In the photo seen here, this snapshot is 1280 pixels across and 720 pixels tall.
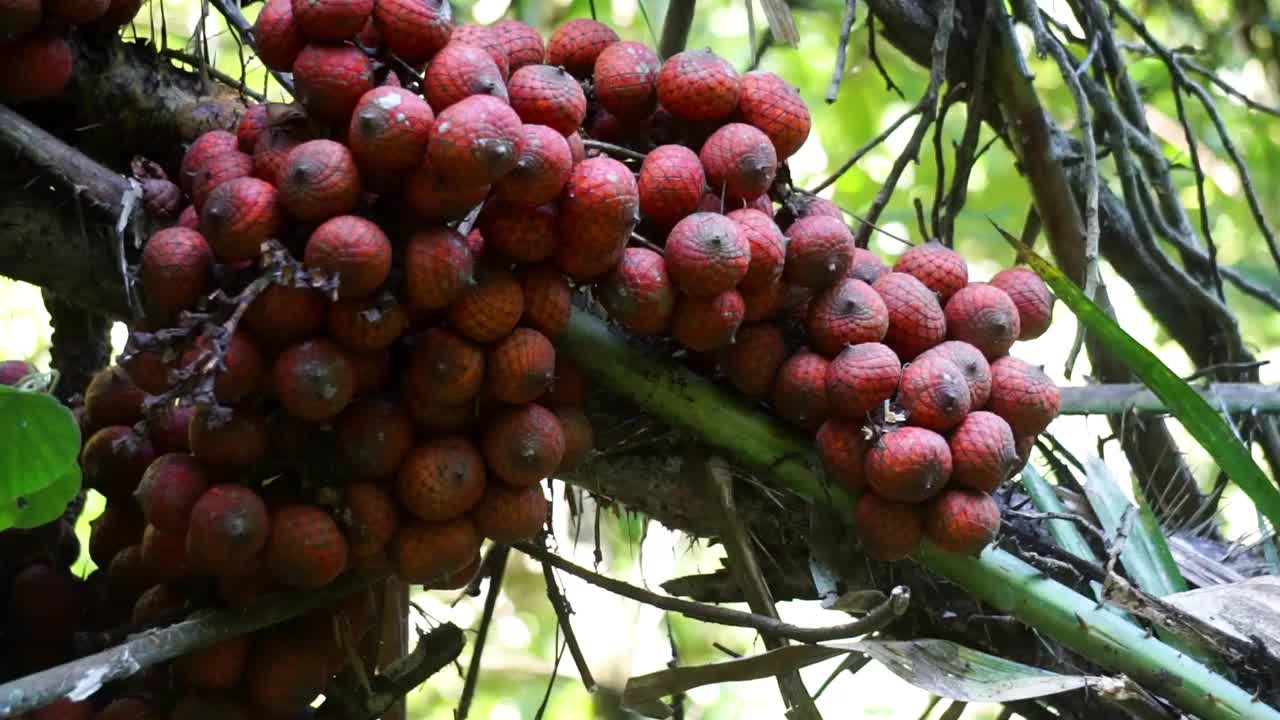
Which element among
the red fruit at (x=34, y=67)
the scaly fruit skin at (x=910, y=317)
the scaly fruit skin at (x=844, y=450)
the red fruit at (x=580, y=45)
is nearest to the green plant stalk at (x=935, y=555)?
the scaly fruit skin at (x=844, y=450)

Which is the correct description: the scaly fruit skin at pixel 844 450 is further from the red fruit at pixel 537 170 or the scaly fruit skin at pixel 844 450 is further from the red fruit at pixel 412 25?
the red fruit at pixel 412 25

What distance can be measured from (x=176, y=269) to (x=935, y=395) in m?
0.66

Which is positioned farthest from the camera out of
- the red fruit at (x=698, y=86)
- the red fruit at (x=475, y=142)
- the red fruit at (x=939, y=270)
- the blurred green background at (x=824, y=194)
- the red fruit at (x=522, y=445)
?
the blurred green background at (x=824, y=194)

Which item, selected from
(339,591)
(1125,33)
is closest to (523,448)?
(339,591)

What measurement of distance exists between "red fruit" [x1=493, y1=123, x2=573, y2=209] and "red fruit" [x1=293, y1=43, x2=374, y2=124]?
Answer: 5.3 inches

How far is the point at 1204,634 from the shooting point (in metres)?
1.34

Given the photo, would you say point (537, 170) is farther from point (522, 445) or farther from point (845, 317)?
point (845, 317)

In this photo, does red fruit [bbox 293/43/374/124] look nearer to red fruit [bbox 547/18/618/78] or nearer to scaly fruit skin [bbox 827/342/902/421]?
red fruit [bbox 547/18/618/78]

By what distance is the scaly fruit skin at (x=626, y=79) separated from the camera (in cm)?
117

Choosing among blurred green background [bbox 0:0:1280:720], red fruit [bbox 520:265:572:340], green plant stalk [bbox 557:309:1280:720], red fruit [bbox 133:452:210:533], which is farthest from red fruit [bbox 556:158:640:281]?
blurred green background [bbox 0:0:1280:720]

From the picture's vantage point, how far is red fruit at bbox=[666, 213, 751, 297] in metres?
1.07

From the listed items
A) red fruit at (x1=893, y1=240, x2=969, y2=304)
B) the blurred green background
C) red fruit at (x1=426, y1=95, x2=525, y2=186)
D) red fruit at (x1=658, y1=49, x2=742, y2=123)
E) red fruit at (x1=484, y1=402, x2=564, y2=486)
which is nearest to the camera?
red fruit at (x1=426, y1=95, x2=525, y2=186)

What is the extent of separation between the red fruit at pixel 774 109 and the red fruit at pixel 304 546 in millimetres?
524

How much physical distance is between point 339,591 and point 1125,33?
2.82 m
